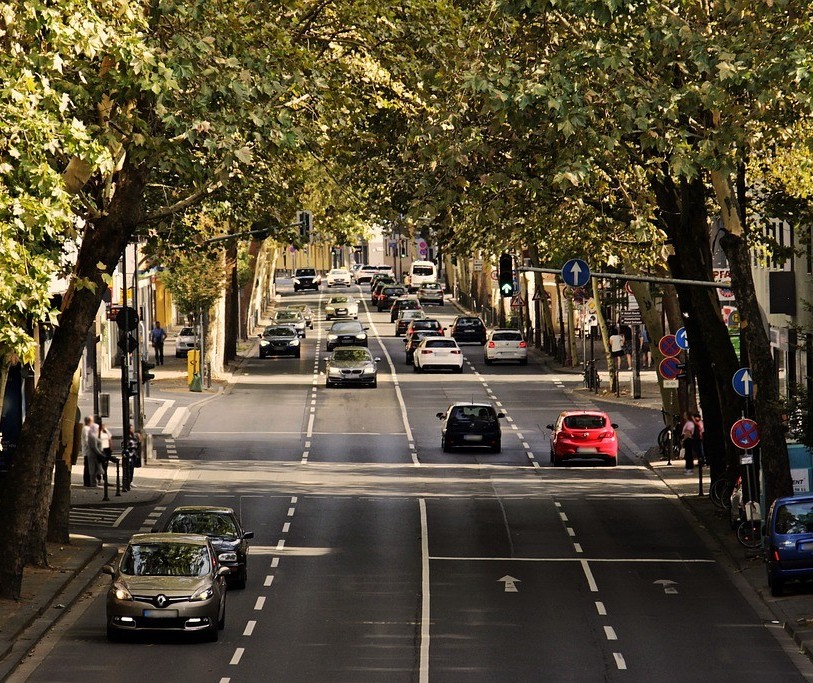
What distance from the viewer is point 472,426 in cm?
4909

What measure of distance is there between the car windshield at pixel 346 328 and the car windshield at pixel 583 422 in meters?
38.6

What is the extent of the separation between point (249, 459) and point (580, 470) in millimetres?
8716

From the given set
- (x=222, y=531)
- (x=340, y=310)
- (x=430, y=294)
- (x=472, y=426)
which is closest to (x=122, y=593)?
(x=222, y=531)

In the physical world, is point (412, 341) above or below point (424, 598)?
above

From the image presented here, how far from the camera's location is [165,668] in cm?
2172

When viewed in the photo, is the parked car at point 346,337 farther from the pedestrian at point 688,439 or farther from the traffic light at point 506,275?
the traffic light at point 506,275

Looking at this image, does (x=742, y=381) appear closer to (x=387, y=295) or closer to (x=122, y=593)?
(x=122, y=593)

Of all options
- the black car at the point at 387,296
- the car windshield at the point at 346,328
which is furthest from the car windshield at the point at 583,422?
the black car at the point at 387,296

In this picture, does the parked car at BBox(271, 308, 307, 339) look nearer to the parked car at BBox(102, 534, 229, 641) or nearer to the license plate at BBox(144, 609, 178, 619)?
the parked car at BBox(102, 534, 229, 641)

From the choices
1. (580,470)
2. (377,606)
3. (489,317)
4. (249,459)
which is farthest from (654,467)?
(489,317)

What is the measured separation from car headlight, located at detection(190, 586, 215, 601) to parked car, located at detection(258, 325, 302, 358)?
58.5m

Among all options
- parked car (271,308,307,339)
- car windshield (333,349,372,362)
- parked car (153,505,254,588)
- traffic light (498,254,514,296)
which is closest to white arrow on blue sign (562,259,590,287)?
traffic light (498,254,514,296)

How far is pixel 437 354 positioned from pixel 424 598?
4545cm

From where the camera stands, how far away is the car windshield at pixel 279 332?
82.3 metres
